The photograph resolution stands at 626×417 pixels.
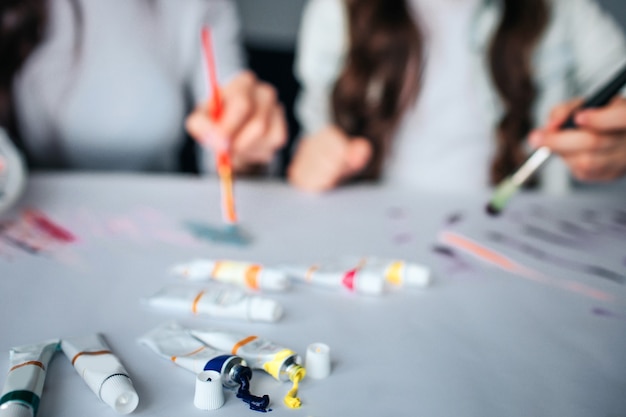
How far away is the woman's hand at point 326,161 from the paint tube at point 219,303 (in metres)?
0.31

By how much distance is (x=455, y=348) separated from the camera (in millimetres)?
360

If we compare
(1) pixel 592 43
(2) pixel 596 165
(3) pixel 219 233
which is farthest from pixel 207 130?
(1) pixel 592 43

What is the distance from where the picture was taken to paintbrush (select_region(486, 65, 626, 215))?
1.66ft

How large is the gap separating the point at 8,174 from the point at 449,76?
70 centimetres

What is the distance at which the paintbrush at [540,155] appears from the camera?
1.66 feet

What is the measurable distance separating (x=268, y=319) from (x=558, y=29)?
→ 2.55ft

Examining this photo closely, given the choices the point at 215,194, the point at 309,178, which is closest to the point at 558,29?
the point at 309,178

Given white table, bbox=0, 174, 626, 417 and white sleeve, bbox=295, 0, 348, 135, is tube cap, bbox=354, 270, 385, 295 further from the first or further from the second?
white sleeve, bbox=295, 0, 348, 135

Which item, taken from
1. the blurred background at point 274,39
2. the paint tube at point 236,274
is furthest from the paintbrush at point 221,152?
the blurred background at point 274,39

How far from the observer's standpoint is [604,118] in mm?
528

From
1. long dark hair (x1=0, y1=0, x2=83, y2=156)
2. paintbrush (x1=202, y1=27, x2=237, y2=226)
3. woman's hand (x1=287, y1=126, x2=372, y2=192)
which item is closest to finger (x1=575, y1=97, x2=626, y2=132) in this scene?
woman's hand (x1=287, y1=126, x2=372, y2=192)

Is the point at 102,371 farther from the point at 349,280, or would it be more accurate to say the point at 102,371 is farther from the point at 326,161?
the point at 326,161

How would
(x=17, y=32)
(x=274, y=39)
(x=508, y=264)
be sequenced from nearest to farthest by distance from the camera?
(x=508, y=264)
(x=17, y=32)
(x=274, y=39)

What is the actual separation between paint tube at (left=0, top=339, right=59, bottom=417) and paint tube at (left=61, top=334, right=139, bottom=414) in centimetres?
1
